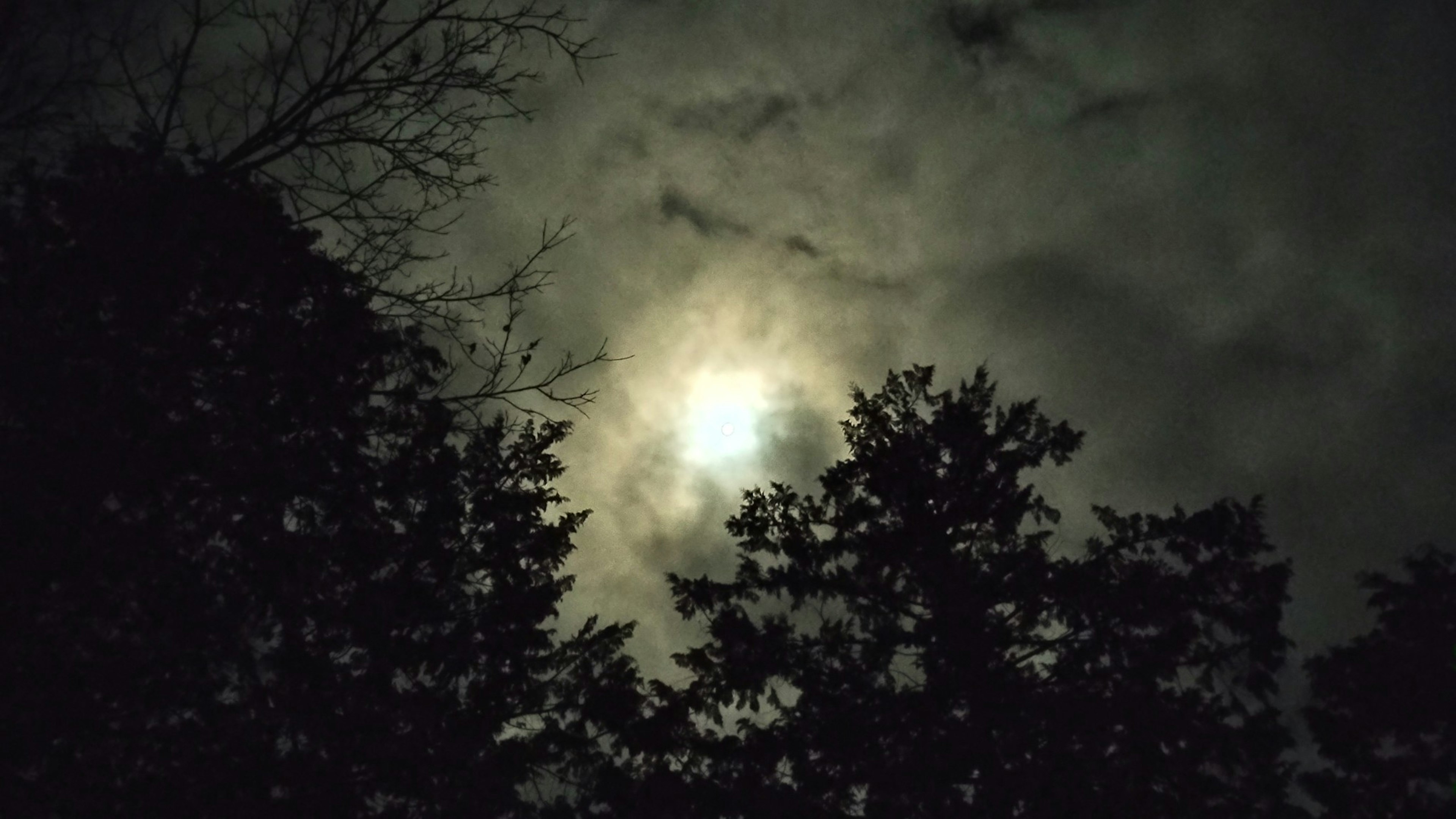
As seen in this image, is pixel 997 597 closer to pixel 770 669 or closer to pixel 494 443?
pixel 770 669

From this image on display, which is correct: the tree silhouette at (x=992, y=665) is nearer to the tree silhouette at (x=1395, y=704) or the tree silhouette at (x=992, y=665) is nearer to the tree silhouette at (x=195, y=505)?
the tree silhouette at (x=195, y=505)

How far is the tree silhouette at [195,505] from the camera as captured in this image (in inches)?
177

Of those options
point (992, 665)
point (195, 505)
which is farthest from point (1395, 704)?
point (195, 505)

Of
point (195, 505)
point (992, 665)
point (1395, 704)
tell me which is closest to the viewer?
point (195, 505)

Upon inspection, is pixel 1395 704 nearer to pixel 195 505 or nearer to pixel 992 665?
pixel 992 665

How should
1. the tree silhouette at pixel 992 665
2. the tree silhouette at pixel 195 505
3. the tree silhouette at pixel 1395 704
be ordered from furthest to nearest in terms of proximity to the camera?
1. the tree silhouette at pixel 1395 704
2. the tree silhouette at pixel 992 665
3. the tree silhouette at pixel 195 505

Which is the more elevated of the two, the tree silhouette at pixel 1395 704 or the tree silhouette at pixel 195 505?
the tree silhouette at pixel 1395 704

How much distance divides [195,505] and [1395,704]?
24.7 m

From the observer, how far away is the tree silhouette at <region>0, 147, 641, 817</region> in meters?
4.49

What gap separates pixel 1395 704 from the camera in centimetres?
1725

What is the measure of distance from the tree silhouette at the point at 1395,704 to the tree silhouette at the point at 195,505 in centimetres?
2121

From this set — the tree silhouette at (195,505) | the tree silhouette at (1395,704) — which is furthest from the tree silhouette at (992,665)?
the tree silhouette at (1395,704)

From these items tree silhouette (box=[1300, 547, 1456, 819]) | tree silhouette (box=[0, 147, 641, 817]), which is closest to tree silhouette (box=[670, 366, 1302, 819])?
tree silhouette (box=[0, 147, 641, 817])

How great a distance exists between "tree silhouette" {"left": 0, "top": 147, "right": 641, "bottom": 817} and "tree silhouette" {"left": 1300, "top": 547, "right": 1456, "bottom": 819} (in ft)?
69.6
